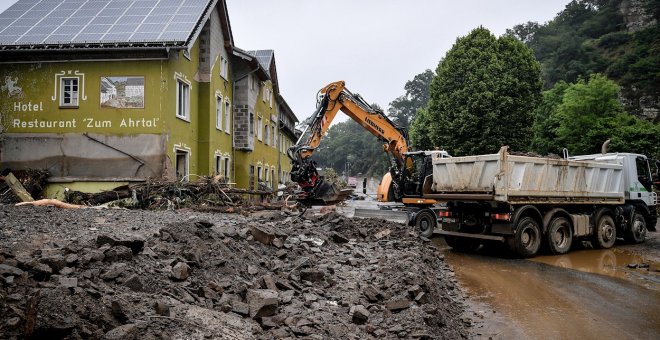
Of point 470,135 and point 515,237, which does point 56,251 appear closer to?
point 515,237

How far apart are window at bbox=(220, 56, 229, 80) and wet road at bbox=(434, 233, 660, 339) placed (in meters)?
14.6

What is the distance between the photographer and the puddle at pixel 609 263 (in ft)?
30.2

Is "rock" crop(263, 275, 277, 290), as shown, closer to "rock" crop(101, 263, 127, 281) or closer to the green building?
"rock" crop(101, 263, 127, 281)

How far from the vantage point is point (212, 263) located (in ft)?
19.1

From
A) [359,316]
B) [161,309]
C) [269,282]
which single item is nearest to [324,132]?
[269,282]

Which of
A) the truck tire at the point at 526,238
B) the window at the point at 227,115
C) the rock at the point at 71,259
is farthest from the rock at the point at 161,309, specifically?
the window at the point at 227,115

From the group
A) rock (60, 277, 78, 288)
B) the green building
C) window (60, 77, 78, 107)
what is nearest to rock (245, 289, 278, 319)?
rock (60, 277, 78, 288)

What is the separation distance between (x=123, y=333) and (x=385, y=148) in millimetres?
13669

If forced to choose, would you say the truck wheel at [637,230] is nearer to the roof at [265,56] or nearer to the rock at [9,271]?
the rock at [9,271]

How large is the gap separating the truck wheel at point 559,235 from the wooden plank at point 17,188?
51.5 ft

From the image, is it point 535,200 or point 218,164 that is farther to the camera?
point 218,164

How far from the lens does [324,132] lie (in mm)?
16141

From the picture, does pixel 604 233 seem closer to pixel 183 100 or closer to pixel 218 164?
pixel 218 164

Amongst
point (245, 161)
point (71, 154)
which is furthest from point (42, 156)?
point (245, 161)
